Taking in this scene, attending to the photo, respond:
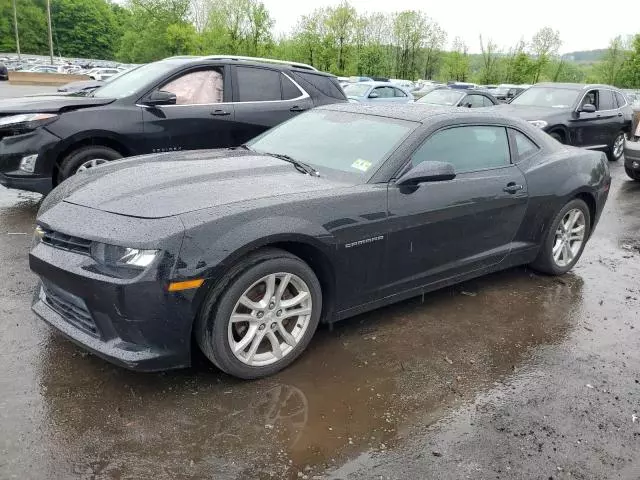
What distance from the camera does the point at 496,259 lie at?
14.9 ft

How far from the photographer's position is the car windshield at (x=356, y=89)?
17505 millimetres

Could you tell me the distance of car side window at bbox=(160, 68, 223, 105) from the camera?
6.57 m

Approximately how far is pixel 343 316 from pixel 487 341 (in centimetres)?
111

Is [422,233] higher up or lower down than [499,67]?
lower down

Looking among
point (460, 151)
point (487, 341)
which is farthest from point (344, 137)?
point (487, 341)

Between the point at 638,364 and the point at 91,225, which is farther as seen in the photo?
the point at 638,364

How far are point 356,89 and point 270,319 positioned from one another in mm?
15686

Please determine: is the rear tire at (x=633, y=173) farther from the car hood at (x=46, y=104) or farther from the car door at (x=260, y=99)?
the car hood at (x=46, y=104)

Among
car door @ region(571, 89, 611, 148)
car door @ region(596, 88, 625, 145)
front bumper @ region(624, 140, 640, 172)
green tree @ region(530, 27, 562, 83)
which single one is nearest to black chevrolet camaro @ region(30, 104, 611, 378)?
front bumper @ region(624, 140, 640, 172)

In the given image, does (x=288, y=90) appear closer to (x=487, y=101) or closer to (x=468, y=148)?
(x=468, y=148)

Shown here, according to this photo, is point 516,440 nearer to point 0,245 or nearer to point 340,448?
point 340,448

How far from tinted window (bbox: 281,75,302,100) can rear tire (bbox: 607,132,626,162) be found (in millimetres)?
8643

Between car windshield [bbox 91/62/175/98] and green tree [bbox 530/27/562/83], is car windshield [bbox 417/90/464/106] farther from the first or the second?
green tree [bbox 530/27/562/83]

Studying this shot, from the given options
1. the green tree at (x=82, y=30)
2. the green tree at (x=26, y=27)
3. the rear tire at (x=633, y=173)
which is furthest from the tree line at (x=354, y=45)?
the rear tire at (x=633, y=173)
